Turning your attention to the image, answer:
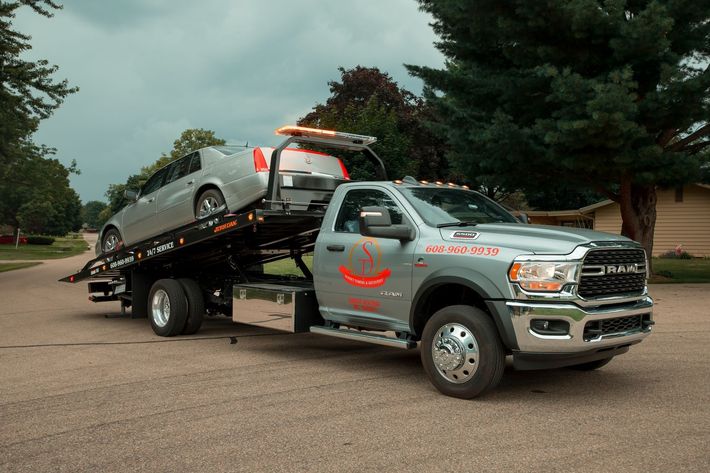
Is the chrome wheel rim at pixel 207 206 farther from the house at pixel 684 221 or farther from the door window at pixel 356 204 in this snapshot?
the house at pixel 684 221

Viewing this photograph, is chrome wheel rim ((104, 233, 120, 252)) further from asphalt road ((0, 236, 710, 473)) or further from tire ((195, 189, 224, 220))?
asphalt road ((0, 236, 710, 473))

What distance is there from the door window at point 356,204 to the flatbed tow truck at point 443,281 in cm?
1

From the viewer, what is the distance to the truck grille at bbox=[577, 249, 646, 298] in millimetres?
5759

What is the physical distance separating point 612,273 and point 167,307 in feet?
20.7

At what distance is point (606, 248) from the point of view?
19.4 feet

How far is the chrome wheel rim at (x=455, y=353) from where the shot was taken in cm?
591

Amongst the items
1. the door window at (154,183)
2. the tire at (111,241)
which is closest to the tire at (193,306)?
the door window at (154,183)

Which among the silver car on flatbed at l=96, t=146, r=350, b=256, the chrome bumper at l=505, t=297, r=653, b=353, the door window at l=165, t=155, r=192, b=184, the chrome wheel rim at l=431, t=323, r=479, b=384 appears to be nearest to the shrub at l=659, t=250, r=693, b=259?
the silver car on flatbed at l=96, t=146, r=350, b=256

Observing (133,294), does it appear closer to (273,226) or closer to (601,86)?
(273,226)

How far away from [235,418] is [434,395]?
6.06ft

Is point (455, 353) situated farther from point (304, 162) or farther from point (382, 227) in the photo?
point (304, 162)

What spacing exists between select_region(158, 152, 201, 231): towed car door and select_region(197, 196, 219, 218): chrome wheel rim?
189mm

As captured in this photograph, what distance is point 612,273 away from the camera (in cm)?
596

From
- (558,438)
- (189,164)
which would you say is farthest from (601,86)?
(558,438)
